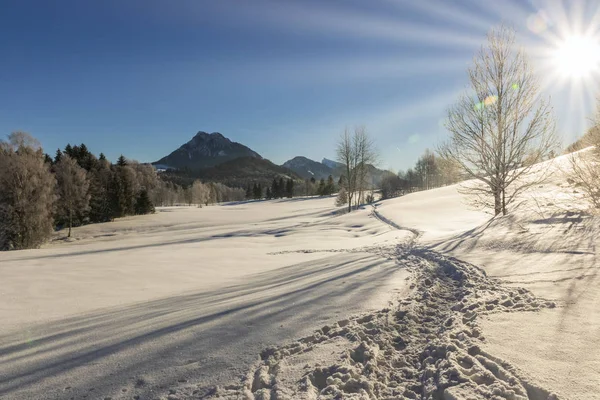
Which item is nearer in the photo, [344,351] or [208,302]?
[344,351]

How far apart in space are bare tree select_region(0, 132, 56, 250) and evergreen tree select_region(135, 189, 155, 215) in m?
23.2

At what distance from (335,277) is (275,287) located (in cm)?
141

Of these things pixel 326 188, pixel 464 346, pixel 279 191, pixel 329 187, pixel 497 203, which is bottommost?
pixel 464 346

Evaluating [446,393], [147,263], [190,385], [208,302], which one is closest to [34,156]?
[147,263]

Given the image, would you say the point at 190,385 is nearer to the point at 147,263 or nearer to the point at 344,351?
the point at 344,351

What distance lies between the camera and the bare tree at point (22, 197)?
73.4ft

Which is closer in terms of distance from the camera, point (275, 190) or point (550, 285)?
point (550, 285)

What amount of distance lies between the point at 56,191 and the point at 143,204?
19388 mm

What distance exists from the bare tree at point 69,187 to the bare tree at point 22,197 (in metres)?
6.10

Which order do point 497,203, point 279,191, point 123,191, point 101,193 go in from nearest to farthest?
1. point 497,203
2. point 101,193
3. point 123,191
4. point 279,191

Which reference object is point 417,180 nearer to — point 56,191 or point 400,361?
point 56,191

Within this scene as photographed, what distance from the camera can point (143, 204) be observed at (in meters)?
47.4

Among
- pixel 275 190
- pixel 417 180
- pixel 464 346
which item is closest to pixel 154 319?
pixel 464 346

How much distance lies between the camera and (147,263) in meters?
10.4
